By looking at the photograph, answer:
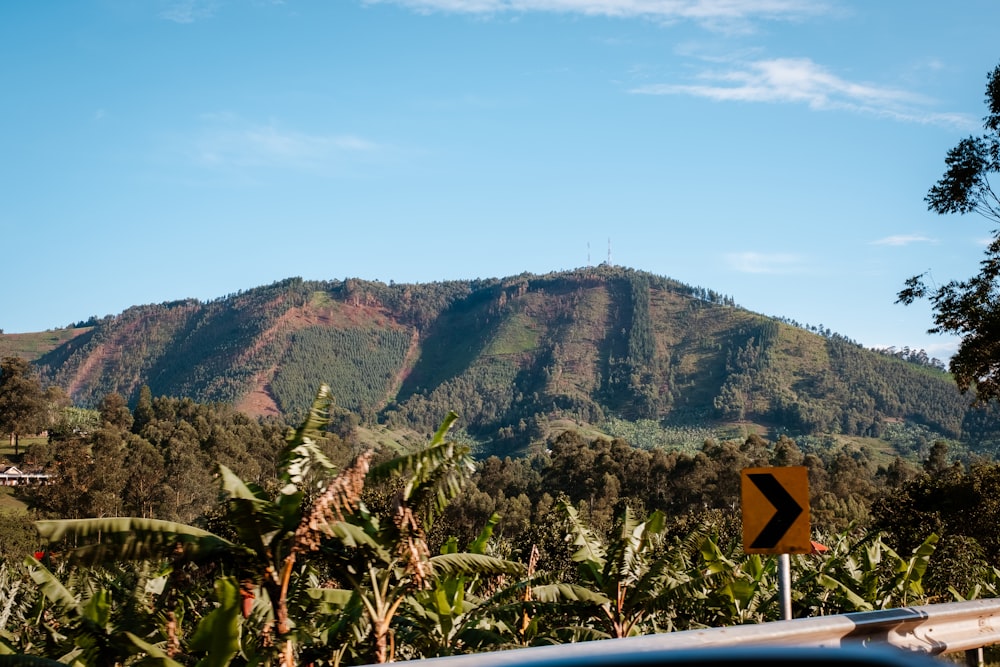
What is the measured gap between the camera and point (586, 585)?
12.5 metres

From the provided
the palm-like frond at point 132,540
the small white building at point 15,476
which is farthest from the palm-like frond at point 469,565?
the small white building at point 15,476

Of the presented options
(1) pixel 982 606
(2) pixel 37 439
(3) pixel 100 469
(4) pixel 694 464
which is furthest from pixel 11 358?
(1) pixel 982 606

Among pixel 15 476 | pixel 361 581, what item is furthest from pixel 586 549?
pixel 15 476

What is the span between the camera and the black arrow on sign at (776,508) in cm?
700

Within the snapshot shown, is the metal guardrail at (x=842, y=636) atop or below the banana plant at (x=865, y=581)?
atop

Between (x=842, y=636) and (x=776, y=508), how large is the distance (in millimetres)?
909

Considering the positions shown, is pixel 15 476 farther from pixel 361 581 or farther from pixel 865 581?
pixel 361 581

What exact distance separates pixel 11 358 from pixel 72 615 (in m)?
89.8

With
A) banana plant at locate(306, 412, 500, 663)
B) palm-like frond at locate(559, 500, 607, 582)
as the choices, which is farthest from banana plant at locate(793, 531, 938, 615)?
banana plant at locate(306, 412, 500, 663)

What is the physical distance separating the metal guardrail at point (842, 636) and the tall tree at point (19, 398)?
91010mm

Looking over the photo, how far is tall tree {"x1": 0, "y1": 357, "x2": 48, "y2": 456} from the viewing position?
287 ft

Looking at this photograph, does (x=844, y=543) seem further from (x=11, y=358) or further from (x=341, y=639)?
(x=11, y=358)

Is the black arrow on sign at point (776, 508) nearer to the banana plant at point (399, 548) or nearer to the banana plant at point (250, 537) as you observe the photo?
the banana plant at point (399, 548)

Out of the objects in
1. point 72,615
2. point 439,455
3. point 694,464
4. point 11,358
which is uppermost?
point 11,358
